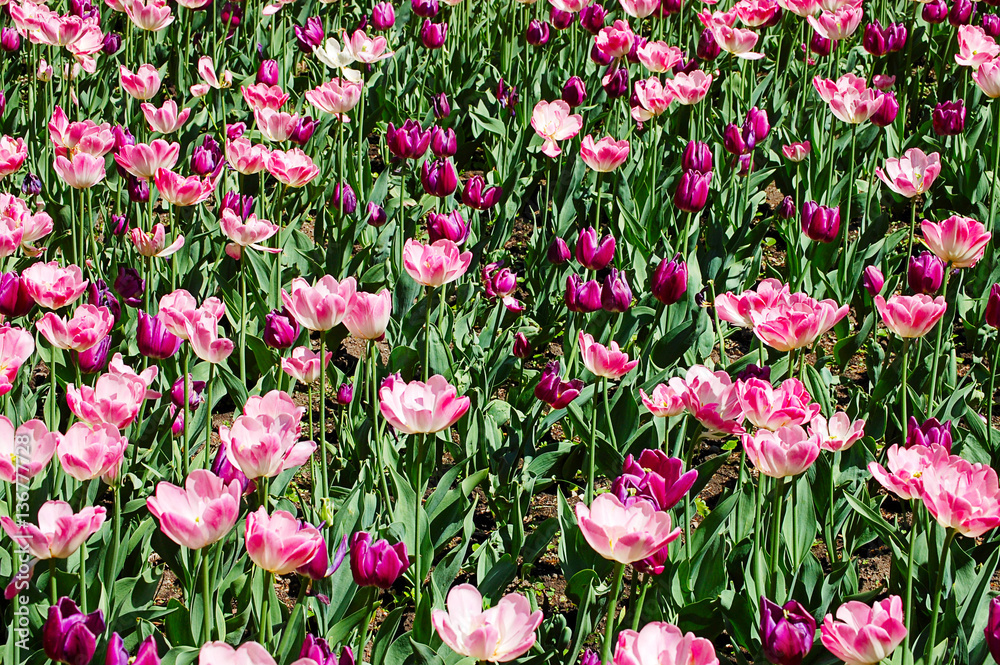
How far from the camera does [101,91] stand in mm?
4184

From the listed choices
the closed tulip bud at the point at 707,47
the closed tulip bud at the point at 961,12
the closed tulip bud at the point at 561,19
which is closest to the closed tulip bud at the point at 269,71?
the closed tulip bud at the point at 561,19

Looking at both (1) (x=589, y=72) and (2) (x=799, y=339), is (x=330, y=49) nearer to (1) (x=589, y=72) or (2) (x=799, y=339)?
(1) (x=589, y=72)

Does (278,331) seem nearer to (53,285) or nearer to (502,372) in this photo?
(53,285)

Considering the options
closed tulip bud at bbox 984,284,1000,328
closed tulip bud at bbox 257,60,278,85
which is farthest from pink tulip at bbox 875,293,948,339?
closed tulip bud at bbox 257,60,278,85

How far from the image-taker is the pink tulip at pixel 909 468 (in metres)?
1.60

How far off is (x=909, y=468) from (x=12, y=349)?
1521 millimetres

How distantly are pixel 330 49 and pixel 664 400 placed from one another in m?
2.32

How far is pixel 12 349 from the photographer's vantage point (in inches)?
72.4

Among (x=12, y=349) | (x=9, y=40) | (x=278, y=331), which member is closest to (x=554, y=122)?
(x=278, y=331)

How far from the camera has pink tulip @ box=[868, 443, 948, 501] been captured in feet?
5.25

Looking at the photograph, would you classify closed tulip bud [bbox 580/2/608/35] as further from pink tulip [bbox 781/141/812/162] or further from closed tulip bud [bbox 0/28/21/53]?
closed tulip bud [bbox 0/28/21/53]

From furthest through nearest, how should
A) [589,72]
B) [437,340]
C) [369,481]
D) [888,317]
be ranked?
[589,72] < [437,340] < [369,481] < [888,317]

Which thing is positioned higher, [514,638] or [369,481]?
[514,638]

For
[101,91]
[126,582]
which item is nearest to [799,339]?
[126,582]
